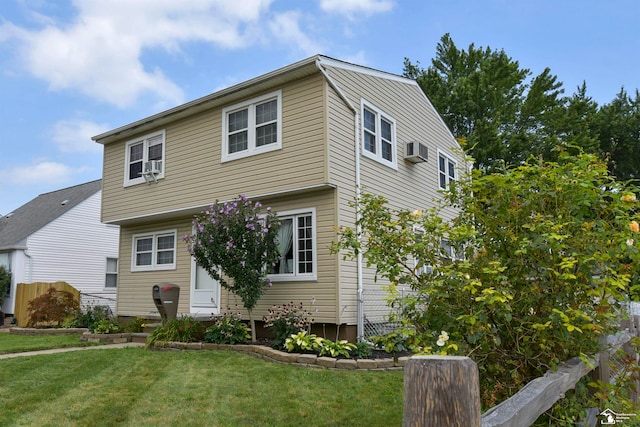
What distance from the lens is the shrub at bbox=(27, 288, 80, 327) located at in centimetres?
1452

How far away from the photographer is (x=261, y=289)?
9484 mm

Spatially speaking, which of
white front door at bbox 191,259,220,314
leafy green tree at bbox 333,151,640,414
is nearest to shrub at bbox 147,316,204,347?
white front door at bbox 191,259,220,314

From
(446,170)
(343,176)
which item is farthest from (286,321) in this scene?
(446,170)

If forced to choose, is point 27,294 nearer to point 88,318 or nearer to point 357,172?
point 88,318

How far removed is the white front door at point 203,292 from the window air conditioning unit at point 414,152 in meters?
5.90

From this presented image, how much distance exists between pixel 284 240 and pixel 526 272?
7407 mm

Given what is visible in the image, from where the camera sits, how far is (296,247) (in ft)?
33.1

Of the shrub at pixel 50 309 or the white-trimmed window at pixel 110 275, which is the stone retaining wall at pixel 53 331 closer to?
the shrub at pixel 50 309

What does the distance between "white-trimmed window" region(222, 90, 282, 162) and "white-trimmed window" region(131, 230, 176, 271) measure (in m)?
3.19

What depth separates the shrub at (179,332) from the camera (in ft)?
31.6

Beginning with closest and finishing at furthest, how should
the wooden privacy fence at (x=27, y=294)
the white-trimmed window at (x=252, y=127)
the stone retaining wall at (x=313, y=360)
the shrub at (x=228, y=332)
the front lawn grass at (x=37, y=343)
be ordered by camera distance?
the stone retaining wall at (x=313, y=360) → the shrub at (x=228, y=332) → the front lawn grass at (x=37, y=343) → the white-trimmed window at (x=252, y=127) → the wooden privacy fence at (x=27, y=294)

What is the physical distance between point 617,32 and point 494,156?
28.2ft

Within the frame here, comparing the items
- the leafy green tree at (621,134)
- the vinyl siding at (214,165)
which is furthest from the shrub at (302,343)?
the leafy green tree at (621,134)

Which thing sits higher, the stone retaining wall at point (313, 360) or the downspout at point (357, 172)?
the downspout at point (357, 172)
